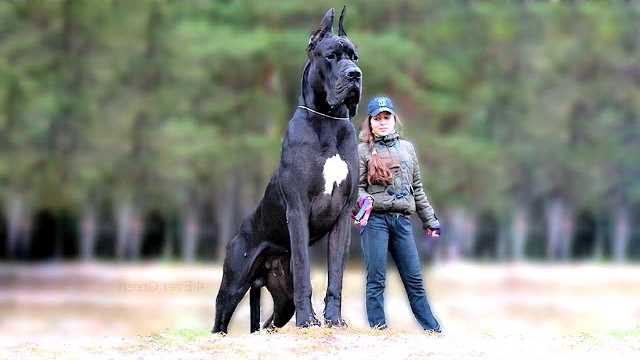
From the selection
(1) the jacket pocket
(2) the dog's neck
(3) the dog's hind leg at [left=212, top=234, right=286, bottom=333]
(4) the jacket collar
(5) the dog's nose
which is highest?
(5) the dog's nose

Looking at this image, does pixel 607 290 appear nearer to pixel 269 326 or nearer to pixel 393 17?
pixel 393 17

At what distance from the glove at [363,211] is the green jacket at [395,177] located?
0.10 m

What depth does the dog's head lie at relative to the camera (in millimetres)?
7758

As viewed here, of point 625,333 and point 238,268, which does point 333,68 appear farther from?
point 625,333

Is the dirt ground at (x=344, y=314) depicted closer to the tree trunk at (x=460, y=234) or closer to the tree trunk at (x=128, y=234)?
the tree trunk at (x=460, y=234)

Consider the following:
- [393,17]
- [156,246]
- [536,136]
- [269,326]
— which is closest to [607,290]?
[536,136]

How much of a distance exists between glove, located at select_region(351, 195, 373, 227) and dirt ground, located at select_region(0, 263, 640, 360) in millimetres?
816

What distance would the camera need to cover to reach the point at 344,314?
837 inches

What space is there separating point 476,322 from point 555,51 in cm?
1351

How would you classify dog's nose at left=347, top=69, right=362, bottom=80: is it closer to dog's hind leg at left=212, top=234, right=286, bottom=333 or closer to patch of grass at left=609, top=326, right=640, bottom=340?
dog's hind leg at left=212, top=234, right=286, bottom=333

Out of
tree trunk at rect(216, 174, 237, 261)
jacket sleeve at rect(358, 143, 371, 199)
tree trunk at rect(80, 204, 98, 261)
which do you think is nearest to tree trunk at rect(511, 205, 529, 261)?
tree trunk at rect(216, 174, 237, 261)

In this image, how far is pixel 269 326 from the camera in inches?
355

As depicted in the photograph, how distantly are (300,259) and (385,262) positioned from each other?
111cm

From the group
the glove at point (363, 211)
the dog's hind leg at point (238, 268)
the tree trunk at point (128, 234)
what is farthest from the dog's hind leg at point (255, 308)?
the tree trunk at point (128, 234)
